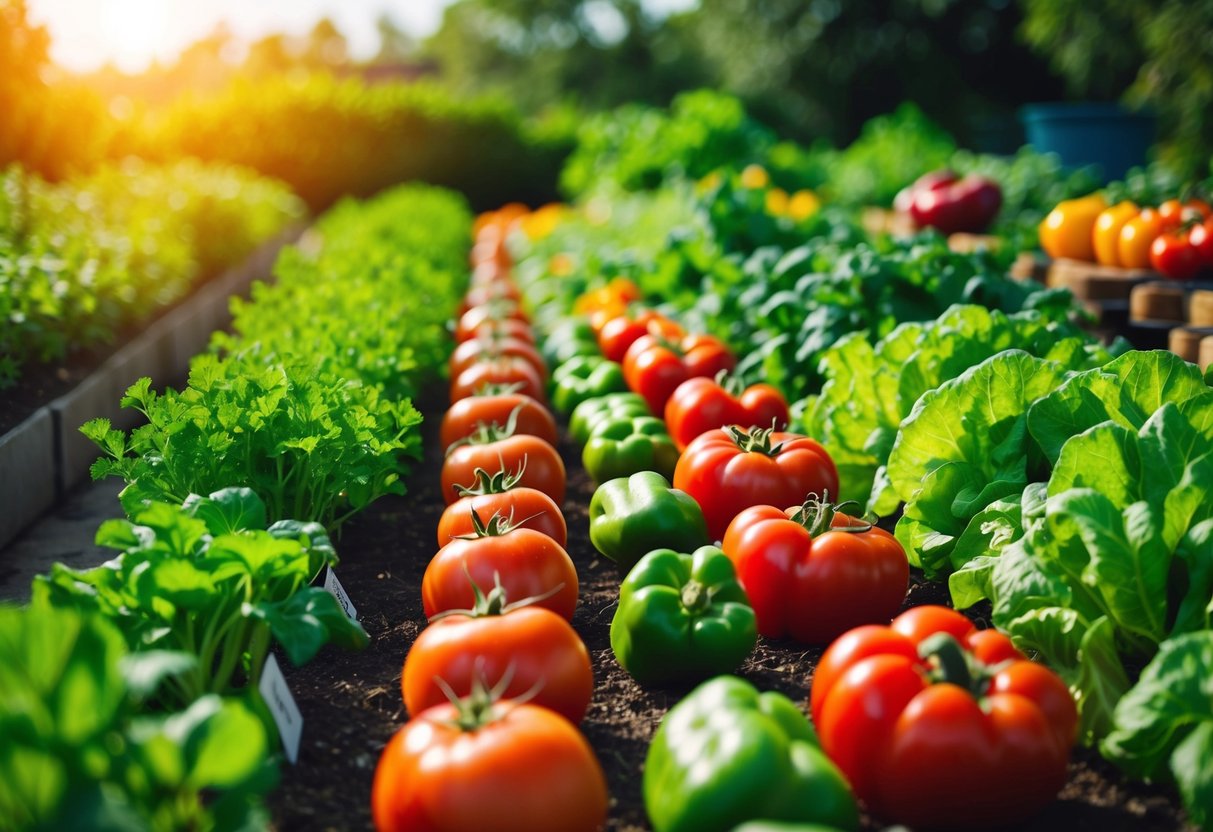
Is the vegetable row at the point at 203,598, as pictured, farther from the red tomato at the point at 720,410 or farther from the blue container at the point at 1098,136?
the blue container at the point at 1098,136

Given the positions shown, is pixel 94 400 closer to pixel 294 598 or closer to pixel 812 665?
pixel 294 598

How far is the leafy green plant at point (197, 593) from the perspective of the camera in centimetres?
261

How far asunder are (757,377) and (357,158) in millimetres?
16740

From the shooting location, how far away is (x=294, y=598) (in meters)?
2.71

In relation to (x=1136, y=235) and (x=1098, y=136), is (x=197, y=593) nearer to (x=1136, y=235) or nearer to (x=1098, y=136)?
(x=1136, y=235)

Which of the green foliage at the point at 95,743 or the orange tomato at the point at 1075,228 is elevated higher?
the orange tomato at the point at 1075,228

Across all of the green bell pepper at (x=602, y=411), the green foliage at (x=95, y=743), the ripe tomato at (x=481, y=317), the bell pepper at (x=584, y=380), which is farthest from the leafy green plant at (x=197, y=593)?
the ripe tomato at (x=481, y=317)

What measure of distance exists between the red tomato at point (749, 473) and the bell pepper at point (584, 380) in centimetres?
176

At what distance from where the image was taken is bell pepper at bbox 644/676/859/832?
2.19 metres

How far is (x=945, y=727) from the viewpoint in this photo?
2363 millimetres

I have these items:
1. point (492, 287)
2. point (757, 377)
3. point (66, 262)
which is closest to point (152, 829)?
point (757, 377)

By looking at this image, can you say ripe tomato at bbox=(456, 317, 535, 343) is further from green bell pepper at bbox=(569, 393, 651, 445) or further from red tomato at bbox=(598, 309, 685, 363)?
green bell pepper at bbox=(569, 393, 651, 445)

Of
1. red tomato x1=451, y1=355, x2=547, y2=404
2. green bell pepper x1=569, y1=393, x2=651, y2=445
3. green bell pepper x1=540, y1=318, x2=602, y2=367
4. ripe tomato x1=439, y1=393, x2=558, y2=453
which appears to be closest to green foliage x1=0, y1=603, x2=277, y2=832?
ripe tomato x1=439, y1=393, x2=558, y2=453

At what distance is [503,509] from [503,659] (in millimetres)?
1096
